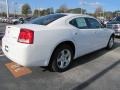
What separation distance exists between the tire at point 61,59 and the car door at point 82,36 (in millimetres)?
350

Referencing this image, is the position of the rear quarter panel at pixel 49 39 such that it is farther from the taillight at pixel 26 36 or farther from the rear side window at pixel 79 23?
the rear side window at pixel 79 23

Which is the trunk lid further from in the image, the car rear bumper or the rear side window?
the rear side window

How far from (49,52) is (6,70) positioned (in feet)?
4.91

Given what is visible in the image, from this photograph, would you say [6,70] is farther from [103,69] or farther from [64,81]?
[103,69]

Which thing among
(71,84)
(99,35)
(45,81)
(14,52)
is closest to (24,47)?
(14,52)

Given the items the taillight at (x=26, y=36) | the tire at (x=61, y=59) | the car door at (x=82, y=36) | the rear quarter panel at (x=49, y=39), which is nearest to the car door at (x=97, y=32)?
the car door at (x=82, y=36)

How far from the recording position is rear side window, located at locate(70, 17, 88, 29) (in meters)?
5.56

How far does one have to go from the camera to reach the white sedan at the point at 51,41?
4457mm

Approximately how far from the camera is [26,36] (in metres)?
4.46

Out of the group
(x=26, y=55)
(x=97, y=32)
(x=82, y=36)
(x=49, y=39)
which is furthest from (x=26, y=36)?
(x=97, y=32)

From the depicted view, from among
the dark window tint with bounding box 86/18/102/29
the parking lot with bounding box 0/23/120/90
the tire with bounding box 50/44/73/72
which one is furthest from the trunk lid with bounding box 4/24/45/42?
the dark window tint with bounding box 86/18/102/29

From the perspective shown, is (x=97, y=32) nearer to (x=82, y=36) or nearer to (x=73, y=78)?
(x=82, y=36)

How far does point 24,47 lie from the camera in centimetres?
437

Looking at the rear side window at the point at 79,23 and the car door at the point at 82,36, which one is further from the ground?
the rear side window at the point at 79,23
